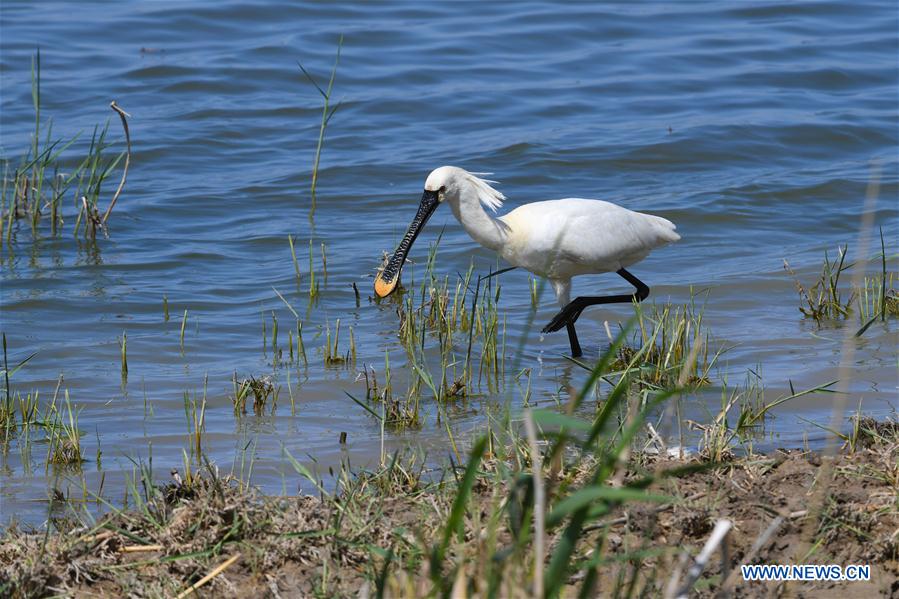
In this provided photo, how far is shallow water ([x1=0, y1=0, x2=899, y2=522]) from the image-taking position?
21.0 feet

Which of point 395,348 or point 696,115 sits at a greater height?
point 696,115

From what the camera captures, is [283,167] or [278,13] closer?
[283,167]

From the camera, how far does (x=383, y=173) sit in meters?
11.9

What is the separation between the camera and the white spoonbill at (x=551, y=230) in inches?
281

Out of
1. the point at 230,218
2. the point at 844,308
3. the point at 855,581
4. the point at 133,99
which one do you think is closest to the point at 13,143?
the point at 133,99

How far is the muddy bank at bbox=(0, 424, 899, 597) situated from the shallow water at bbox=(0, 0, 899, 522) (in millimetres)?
942

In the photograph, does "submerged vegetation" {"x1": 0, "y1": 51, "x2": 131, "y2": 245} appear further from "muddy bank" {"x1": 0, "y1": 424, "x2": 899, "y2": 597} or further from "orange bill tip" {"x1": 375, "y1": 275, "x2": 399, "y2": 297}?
"muddy bank" {"x1": 0, "y1": 424, "x2": 899, "y2": 597}

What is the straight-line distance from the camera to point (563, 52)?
16.5 metres

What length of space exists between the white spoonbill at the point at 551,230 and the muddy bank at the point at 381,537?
120 inches

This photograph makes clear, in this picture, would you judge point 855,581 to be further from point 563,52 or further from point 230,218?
point 563,52

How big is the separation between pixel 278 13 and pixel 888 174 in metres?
9.16

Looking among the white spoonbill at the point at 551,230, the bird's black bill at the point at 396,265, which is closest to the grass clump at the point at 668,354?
the white spoonbill at the point at 551,230

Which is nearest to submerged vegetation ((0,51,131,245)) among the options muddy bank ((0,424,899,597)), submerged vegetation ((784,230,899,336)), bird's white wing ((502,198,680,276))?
bird's white wing ((502,198,680,276))

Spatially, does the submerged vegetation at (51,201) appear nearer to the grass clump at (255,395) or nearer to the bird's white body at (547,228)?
the bird's white body at (547,228)
